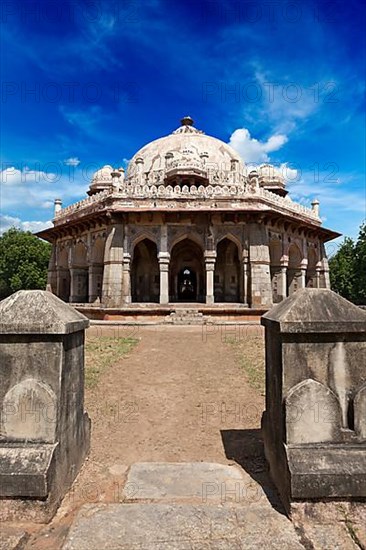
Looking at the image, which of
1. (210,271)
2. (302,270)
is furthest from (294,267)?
(210,271)

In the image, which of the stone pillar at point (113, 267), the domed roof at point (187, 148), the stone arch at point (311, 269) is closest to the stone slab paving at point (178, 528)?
the stone pillar at point (113, 267)

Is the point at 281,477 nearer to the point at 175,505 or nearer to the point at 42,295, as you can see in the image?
the point at 175,505

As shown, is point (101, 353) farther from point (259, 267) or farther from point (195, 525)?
point (259, 267)

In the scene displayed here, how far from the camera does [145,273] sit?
22922mm

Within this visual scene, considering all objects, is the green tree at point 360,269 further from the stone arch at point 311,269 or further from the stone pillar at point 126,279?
the stone pillar at point 126,279

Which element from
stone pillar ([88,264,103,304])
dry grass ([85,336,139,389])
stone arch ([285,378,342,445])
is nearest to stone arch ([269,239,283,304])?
stone pillar ([88,264,103,304])

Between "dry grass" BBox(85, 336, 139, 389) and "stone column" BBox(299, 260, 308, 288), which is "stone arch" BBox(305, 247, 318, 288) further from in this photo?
"dry grass" BBox(85, 336, 139, 389)

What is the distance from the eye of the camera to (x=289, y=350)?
3.03m

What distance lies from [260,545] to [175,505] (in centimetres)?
68

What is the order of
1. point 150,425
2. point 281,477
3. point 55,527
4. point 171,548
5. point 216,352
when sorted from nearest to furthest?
point 171,548 < point 55,527 < point 281,477 < point 150,425 < point 216,352

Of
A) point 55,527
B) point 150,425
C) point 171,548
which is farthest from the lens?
point 150,425

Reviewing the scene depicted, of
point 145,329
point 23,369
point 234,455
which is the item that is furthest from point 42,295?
point 145,329

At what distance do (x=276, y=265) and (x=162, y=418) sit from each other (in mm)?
16313

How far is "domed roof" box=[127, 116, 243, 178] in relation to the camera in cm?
2473
